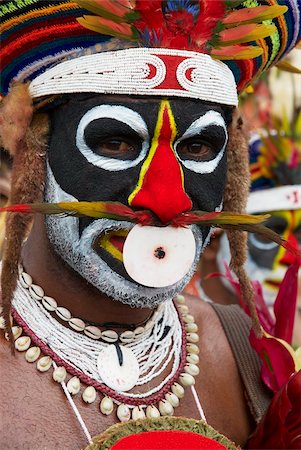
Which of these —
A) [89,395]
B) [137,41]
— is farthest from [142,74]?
[89,395]

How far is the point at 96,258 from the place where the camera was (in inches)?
96.0

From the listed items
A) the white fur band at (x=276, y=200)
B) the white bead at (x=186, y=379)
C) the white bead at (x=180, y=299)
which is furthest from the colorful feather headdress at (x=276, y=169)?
the white bead at (x=186, y=379)

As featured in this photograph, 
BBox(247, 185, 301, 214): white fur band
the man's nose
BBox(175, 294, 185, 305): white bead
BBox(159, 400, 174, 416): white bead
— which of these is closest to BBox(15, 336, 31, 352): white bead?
BBox(159, 400, 174, 416): white bead

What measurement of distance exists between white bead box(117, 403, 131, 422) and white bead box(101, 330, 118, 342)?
0.76 feet

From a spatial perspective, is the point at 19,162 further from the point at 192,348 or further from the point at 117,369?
the point at 192,348

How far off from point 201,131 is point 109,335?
0.73m

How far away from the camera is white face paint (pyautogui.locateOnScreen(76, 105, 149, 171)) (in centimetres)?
235

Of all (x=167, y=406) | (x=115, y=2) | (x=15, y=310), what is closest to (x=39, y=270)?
(x=15, y=310)

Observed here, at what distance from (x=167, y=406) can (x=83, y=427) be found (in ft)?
0.98

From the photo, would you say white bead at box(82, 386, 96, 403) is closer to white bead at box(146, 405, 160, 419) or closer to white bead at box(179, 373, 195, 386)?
white bead at box(146, 405, 160, 419)

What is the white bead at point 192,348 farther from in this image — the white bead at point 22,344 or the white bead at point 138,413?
the white bead at point 22,344

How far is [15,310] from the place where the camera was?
2.56 m

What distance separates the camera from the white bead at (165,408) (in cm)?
255

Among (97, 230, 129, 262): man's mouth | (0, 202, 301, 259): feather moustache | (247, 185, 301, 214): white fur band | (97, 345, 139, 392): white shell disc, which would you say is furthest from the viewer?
(247, 185, 301, 214): white fur band
